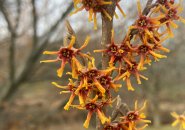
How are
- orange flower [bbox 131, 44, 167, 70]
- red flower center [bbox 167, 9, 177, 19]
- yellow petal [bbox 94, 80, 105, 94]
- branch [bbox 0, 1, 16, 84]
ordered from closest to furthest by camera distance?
1. yellow petal [bbox 94, 80, 105, 94]
2. orange flower [bbox 131, 44, 167, 70]
3. red flower center [bbox 167, 9, 177, 19]
4. branch [bbox 0, 1, 16, 84]

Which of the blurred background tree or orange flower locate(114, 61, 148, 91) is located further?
the blurred background tree

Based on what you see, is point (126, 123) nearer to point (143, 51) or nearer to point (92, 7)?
point (143, 51)

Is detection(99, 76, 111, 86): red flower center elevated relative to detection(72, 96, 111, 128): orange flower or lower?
elevated

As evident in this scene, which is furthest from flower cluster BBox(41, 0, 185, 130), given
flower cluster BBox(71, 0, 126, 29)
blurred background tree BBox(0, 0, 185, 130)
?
blurred background tree BBox(0, 0, 185, 130)

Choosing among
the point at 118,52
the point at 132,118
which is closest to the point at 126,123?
the point at 132,118

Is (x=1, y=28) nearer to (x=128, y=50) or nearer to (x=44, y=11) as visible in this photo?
(x=44, y=11)

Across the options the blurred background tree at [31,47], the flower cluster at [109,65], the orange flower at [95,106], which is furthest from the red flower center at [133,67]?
the blurred background tree at [31,47]

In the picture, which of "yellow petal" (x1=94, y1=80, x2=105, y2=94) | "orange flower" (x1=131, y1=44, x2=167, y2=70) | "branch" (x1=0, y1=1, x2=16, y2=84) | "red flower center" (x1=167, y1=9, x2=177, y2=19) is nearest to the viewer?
"yellow petal" (x1=94, y1=80, x2=105, y2=94)

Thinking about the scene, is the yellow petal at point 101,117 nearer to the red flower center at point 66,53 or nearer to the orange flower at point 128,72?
the orange flower at point 128,72

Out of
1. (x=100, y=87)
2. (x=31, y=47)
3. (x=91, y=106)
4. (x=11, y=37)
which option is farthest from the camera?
(x=31, y=47)

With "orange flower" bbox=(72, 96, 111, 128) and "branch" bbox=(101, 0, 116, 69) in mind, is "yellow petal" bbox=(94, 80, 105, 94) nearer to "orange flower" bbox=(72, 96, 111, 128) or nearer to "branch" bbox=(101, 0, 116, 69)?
"orange flower" bbox=(72, 96, 111, 128)

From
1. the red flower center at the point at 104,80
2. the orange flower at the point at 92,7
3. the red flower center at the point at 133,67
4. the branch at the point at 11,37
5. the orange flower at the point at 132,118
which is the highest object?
the branch at the point at 11,37

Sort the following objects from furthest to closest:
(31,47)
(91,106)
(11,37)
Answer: (31,47)
(11,37)
(91,106)
